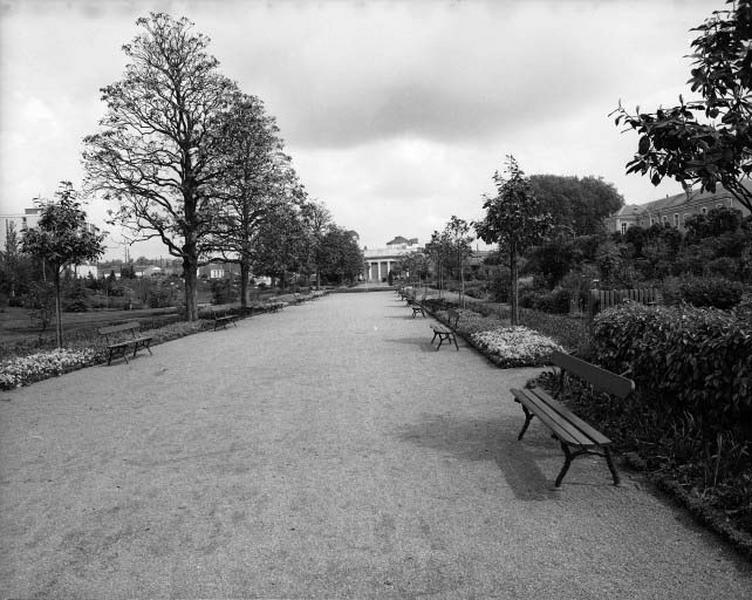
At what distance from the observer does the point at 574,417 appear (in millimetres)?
4629

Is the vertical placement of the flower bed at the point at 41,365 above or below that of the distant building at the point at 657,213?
below

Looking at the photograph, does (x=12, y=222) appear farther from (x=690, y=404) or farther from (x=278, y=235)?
(x=690, y=404)

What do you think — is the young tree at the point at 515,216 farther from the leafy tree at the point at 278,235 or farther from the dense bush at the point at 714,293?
the leafy tree at the point at 278,235

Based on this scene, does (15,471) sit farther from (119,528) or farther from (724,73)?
(724,73)

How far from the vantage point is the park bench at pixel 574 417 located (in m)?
3.98

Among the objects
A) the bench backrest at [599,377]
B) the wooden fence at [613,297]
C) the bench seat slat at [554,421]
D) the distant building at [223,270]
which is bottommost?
the bench seat slat at [554,421]

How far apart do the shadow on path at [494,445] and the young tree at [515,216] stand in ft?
24.0

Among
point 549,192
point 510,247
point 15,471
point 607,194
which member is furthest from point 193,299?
point 607,194

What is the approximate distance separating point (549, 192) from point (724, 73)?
223 ft

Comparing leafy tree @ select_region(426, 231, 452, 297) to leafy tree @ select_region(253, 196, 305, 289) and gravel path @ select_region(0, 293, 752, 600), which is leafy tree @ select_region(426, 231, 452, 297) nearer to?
leafy tree @ select_region(253, 196, 305, 289)

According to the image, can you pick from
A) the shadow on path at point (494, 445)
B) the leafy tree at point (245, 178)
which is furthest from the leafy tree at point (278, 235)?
the shadow on path at point (494, 445)

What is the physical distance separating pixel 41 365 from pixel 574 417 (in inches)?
369

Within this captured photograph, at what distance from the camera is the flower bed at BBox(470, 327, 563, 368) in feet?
30.8

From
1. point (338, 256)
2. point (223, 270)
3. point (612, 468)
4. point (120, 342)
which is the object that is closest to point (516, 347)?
point (612, 468)
